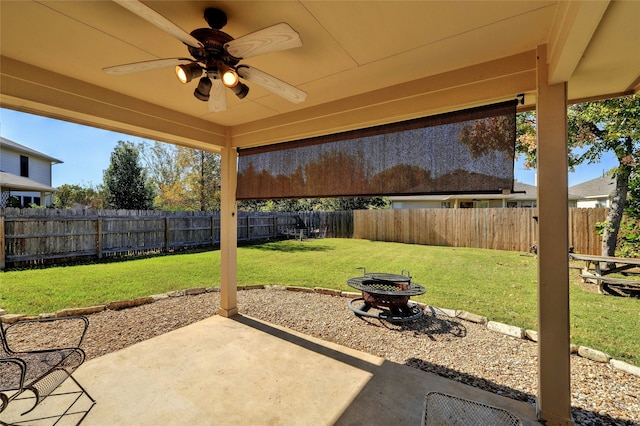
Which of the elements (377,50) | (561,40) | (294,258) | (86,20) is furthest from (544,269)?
(294,258)

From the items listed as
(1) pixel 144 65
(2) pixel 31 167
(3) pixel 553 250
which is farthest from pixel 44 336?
(2) pixel 31 167

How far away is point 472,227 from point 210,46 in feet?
33.7

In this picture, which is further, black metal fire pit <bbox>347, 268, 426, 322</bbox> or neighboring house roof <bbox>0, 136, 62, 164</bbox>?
neighboring house roof <bbox>0, 136, 62, 164</bbox>

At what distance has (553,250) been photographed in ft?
6.13

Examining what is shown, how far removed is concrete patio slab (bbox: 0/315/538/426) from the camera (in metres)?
1.96

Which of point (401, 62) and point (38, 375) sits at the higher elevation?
point (401, 62)

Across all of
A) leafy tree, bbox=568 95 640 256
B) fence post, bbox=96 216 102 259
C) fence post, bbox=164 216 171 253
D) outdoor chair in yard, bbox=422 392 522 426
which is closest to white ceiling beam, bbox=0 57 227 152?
outdoor chair in yard, bbox=422 392 522 426

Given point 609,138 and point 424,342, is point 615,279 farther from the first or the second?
point 424,342

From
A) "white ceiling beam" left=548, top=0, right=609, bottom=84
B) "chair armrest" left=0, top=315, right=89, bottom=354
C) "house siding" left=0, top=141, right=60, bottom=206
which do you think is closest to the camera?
"white ceiling beam" left=548, top=0, right=609, bottom=84

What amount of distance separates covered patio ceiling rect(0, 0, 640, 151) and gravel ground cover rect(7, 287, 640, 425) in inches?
91.9

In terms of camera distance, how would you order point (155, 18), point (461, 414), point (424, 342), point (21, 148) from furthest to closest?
point (21, 148) → point (424, 342) → point (461, 414) → point (155, 18)

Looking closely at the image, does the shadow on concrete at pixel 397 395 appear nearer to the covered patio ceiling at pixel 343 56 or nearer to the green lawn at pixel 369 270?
the green lawn at pixel 369 270

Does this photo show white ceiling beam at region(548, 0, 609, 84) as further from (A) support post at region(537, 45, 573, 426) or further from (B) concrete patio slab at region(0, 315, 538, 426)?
(B) concrete patio slab at region(0, 315, 538, 426)

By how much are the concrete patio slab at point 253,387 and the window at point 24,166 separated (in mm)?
14704
